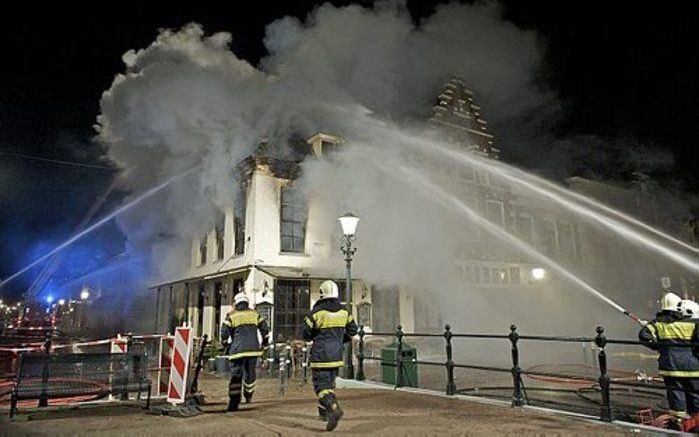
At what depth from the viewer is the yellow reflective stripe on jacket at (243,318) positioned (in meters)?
6.82

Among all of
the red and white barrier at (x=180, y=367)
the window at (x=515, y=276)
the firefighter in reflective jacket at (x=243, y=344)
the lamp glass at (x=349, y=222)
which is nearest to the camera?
the red and white barrier at (x=180, y=367)

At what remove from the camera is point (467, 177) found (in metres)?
21.4

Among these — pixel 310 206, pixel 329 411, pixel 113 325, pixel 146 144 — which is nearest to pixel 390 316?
pixel 310 206

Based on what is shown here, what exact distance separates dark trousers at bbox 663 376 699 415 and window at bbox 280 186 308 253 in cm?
1173

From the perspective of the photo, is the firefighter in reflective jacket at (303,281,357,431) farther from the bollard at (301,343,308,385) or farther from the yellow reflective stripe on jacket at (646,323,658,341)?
the bollard at (301,343,308,385)

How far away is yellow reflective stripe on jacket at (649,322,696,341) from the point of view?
5402mm

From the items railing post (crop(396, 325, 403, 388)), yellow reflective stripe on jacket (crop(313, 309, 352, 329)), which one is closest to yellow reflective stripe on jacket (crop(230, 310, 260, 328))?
yellow reflective stripe on jacket (crop(313, 309, 352, 329))

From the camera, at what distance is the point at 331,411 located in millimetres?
5156

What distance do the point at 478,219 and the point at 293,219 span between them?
874cm

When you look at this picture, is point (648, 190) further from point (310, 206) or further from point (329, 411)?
point (329, 411)

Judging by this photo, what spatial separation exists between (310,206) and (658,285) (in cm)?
2360

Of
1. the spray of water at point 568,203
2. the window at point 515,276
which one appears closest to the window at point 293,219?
the spray of water at point 568,203

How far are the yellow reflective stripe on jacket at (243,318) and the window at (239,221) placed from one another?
9266 millimetres

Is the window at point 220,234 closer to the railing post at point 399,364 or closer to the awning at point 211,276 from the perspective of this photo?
the awning at point 211,276
